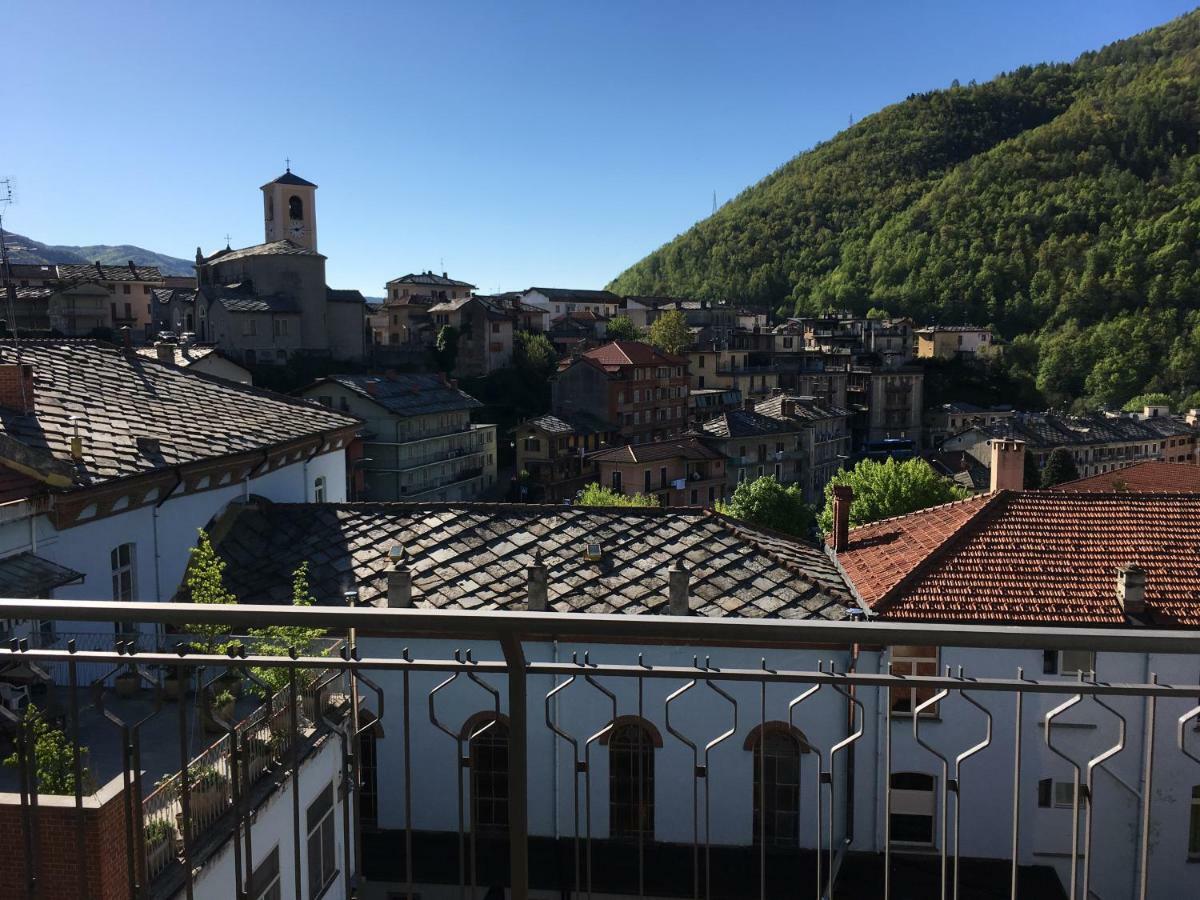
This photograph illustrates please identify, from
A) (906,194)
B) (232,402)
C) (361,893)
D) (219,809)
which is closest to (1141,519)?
(361,893)

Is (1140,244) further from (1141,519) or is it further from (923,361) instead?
(1141,519)

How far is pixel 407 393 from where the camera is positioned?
159ft

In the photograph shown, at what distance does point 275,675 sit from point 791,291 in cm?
12822

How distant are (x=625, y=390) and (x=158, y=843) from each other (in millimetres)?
53252

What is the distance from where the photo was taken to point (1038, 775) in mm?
11609

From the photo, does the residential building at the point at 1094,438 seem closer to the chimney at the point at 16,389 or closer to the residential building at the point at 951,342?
the residential building at the point at 951,342

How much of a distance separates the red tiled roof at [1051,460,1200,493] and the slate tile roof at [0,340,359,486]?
86.9 feet

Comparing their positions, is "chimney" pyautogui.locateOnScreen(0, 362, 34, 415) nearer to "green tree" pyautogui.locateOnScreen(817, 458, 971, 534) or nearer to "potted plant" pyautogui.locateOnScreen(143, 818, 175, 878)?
"potted plant" pyautogui.locateOnScreen(143, 818, 175, 878)

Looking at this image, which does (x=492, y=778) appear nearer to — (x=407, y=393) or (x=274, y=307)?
(x=407, y=393)

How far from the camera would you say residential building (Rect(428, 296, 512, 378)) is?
213 ft

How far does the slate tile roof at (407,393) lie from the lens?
151ft

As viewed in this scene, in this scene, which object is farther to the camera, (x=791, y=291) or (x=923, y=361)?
(x=791, y=291)

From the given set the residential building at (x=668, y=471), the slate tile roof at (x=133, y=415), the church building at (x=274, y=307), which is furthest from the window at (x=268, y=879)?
the church building at (x=274, y=307)

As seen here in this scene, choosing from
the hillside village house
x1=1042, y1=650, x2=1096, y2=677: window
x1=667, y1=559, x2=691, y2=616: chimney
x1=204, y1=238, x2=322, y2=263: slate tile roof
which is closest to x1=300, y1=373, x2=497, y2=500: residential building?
x1=204, y1=238, x2=322, y2=263: slate tile roof
